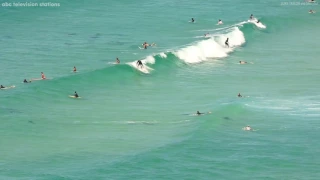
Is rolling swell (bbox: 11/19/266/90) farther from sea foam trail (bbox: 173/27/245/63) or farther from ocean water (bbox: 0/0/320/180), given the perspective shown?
ocean water (bbox: 0/0/320/180)

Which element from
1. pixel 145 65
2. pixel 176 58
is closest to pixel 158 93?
pixel 145 65

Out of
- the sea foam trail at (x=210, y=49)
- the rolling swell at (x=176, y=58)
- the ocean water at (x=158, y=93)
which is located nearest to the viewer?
the ocean water at (x=158, y=93)

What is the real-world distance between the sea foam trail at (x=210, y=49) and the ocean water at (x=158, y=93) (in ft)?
0.49

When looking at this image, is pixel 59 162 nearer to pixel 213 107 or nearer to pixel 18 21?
pixel 213 107

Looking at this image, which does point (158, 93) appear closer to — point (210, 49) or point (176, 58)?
point (176, 58)

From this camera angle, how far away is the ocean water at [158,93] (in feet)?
165

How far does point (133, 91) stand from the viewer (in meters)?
69.1

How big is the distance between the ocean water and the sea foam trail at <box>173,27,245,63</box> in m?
0.15

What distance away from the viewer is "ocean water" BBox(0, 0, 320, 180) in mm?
50438

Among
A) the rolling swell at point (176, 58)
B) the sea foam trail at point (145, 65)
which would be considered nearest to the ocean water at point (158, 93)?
the rolling swell at point (176, 58)

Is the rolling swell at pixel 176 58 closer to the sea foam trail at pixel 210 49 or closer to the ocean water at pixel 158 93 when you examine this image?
the sea foam trail at pixel 210 49

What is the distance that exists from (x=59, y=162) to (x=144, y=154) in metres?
5.15

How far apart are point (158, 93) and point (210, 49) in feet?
55.9

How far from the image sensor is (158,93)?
68.4m
